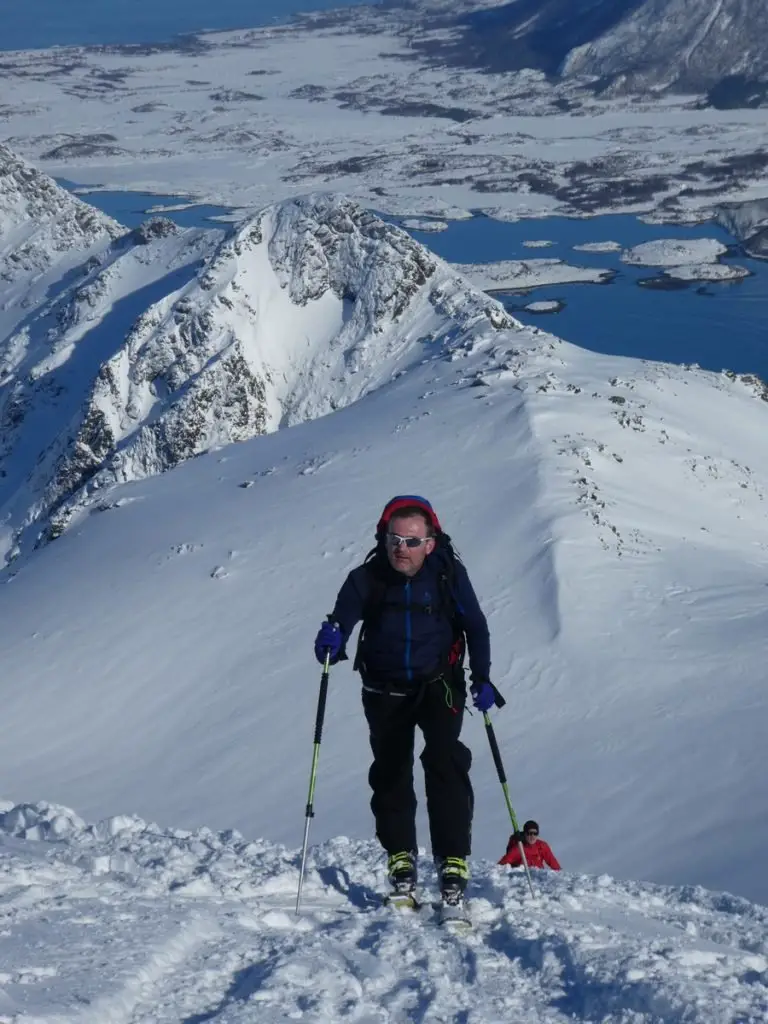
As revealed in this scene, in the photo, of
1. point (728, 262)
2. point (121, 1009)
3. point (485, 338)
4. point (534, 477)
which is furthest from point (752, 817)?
point (728, 262)

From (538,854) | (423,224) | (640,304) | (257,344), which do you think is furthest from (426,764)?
(423,224)

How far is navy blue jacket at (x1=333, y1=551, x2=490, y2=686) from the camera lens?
6449mm

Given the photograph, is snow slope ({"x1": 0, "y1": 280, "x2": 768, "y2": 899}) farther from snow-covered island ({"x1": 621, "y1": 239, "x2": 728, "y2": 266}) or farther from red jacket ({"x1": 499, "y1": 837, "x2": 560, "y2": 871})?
snow-covered island ({"x1": 621, "y1": 239, "x2": 728, "y2": 266})

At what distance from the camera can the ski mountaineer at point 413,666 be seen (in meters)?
6.44

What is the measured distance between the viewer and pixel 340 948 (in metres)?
5.88

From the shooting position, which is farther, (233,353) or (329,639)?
(233,353)

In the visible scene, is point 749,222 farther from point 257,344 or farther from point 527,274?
point 257,344

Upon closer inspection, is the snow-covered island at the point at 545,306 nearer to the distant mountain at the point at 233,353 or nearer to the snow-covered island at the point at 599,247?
the snow-covered island at the point at 599,247

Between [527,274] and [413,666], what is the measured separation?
291 ft

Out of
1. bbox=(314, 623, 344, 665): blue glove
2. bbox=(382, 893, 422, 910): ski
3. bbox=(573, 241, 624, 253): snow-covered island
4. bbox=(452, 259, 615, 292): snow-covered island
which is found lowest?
bbox=(382, 893, 422, 910): ski

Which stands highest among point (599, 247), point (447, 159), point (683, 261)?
point (447, 159)

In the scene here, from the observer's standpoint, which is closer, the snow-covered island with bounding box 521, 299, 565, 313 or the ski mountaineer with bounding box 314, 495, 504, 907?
the ski mountaineer with bounding box 314, 495, 504, 907

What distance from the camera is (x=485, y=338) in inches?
1486

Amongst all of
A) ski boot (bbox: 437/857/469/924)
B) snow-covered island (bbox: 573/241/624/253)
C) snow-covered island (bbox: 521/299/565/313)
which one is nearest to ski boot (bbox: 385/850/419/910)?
ski boot (bbox: 437/857/469/924)
